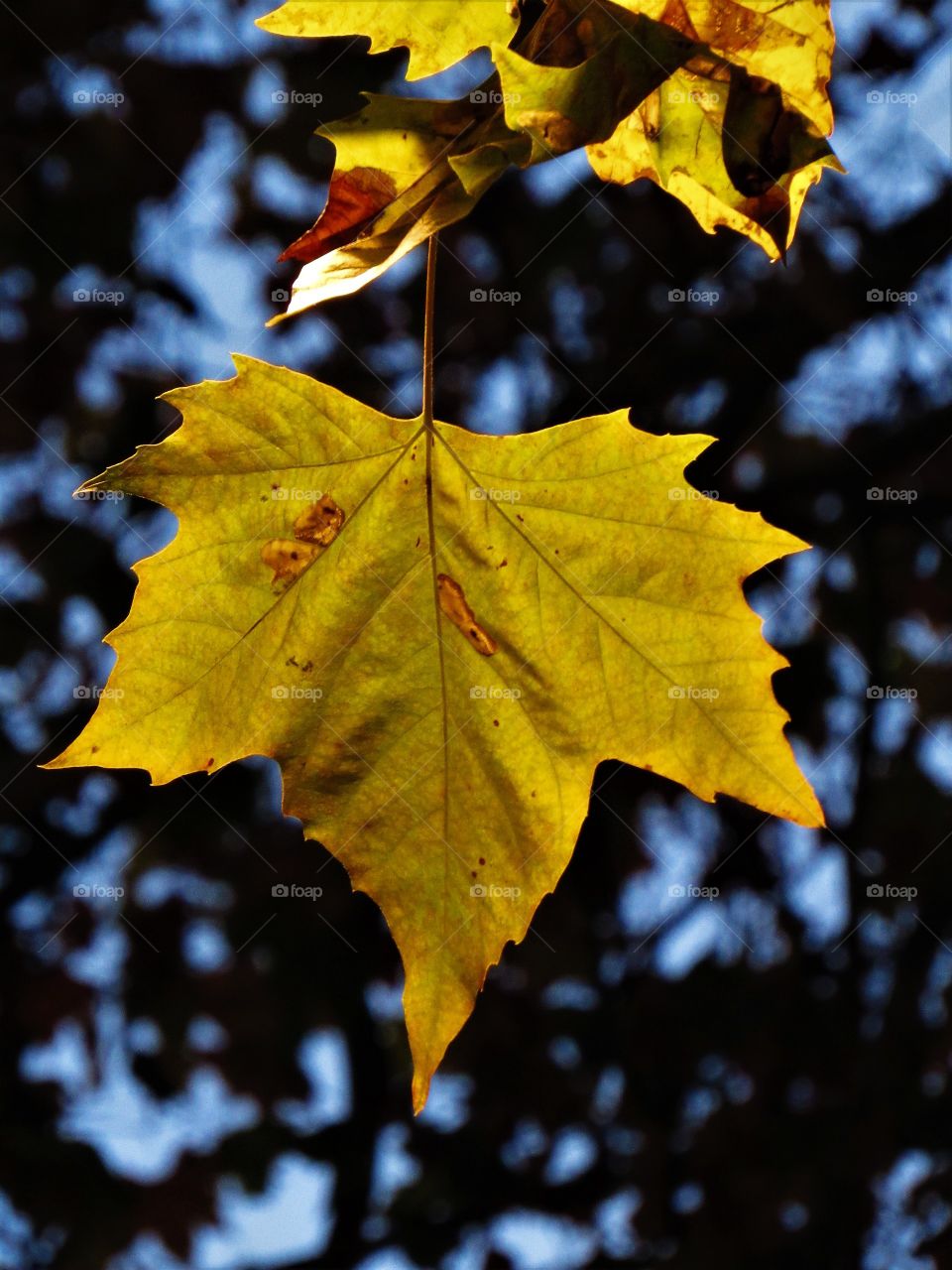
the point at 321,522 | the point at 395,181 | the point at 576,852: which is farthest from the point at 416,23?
the point at 576,852

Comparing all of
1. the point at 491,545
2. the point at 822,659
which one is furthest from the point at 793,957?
the point at 491,545

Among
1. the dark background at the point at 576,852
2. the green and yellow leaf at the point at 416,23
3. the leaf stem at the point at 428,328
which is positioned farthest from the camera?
the dark background at the point at 576,852

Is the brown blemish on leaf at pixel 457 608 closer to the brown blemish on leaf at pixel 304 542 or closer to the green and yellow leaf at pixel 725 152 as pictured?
the brown blemish on leaf at pixel 304 542

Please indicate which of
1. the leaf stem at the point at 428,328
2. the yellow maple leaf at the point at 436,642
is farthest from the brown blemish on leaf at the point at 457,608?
the leaf stem at the point at 428,328

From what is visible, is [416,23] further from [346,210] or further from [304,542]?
[304,542]

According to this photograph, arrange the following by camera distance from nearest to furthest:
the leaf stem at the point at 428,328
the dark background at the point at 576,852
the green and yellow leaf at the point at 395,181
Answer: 1. the green and yellow leaf at the point at 395,181
2. the leaf stem at the point at 428,328
3. the dark background at the point at 576,852

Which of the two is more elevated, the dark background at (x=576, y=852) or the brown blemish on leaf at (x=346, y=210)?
the brown blemish on leaf at (x=346, y=210)

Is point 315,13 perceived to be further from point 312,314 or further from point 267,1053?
point 267,1053
